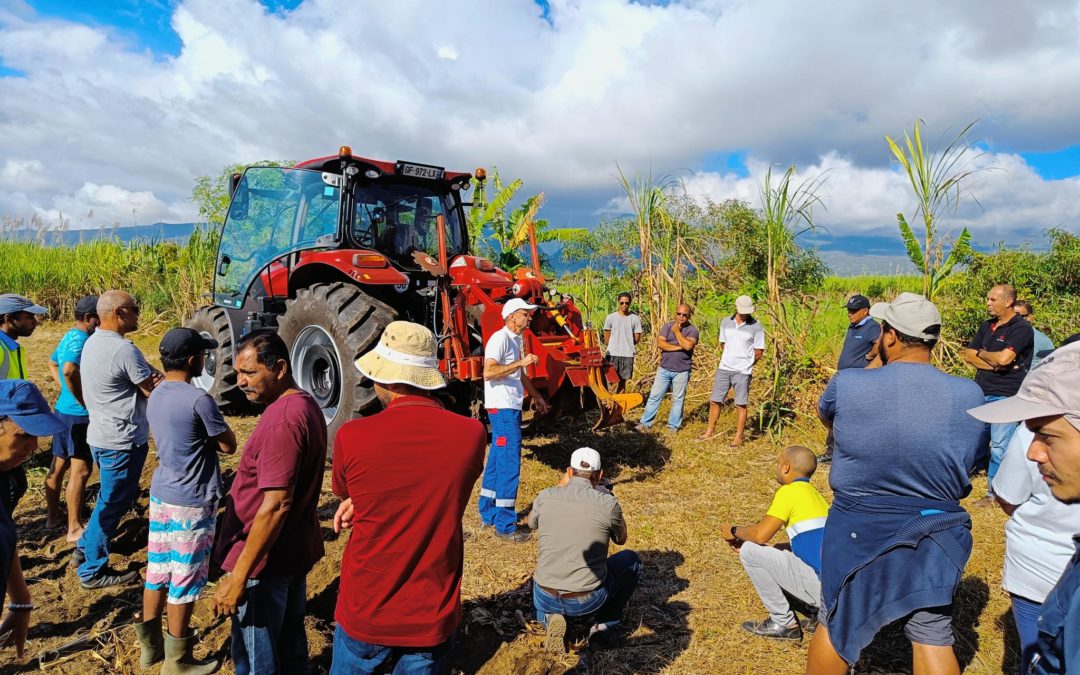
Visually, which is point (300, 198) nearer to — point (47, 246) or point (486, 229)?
point (486, 229)

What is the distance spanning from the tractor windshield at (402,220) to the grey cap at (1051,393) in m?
4.90

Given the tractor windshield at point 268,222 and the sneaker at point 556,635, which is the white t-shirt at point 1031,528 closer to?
the sneaker at point 556,635

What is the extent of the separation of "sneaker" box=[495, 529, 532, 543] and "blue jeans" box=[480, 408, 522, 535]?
15mm

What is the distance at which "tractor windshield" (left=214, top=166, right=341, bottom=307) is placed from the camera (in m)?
5.64

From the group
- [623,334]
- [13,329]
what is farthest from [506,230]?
[13,329]

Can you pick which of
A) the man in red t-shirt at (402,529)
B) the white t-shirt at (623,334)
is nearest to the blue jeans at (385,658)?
the man in red t-shirt at (402,529)

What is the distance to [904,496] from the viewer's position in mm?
2191

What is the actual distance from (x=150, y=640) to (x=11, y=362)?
1.91m

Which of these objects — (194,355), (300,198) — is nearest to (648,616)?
(194,355)

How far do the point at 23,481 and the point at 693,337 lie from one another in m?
5.51

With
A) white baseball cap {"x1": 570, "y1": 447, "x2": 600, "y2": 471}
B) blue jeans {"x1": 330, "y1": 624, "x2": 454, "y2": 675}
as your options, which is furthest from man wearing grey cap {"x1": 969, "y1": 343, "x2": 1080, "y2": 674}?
white baseball cap {"x1": 570, "y1": 447, "x2": 600, "y2": 471}

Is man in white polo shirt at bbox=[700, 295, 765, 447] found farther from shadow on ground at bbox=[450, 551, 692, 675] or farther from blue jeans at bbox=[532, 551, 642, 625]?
blue jeans at bbox=[532, 551, 642, 625]

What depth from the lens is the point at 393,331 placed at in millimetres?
1944

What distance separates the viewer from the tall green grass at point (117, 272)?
1159 cm
